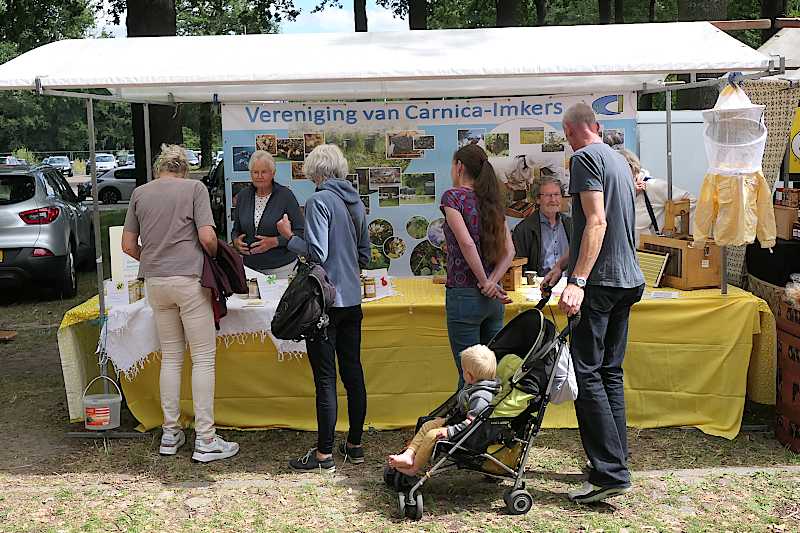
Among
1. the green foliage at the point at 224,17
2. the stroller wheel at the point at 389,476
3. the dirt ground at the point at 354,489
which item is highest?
the green foliage at the point at 224,17

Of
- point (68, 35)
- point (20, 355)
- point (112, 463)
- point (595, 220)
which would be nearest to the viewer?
point (595, 220)

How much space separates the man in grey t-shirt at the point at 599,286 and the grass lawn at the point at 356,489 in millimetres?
266

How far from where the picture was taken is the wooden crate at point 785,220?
5.61 metres

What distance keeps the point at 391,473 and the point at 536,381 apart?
0.87m

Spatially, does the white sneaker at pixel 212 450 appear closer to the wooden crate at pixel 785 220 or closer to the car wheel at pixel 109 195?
the wooden crate at pixel 785 220

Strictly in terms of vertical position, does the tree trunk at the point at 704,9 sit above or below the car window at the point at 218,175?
above

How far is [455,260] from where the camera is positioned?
4586 mm

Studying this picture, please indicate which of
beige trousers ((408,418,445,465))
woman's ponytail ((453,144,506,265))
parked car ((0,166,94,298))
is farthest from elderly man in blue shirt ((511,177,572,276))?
parked car ((0,166,94,298))

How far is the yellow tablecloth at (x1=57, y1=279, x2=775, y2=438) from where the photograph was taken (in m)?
5.15

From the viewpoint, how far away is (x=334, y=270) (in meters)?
4.51

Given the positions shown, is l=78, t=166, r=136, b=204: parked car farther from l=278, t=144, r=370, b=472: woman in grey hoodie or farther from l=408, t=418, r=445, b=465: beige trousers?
l=408, t=418, r=445, b=465: beige trousers

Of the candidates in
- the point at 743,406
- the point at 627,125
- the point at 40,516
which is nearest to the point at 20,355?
the point at 40,516

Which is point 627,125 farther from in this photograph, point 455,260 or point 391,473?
point 391,473

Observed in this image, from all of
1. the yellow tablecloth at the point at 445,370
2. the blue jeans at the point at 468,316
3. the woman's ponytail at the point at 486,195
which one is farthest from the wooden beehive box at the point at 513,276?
the woman's ponytail at the point at 486,195
